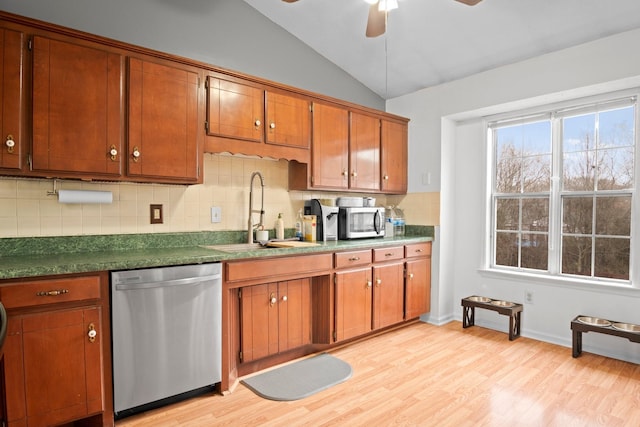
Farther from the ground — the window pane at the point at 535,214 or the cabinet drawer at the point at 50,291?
the window pane at the point at 535,214

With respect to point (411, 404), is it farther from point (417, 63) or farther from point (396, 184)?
point (417, 63)

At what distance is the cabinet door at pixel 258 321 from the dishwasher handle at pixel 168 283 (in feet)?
1.23

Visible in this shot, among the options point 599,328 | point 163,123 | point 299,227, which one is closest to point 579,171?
point 599,328

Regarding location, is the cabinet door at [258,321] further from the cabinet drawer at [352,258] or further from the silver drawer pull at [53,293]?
the silver drawer pull at [53,293]

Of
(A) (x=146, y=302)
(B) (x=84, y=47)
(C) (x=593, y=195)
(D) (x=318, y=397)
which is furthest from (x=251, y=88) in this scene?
(C) (x=593, y=195)

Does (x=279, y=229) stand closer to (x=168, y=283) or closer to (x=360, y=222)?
(x=360, y=222)

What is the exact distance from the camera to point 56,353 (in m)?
1.85

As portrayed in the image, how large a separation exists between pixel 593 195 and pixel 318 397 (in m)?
2.82

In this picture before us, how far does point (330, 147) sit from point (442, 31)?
1.34m

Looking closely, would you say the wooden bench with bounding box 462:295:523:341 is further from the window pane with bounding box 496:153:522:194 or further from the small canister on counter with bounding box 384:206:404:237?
the window pane with bounding box 496:153:522:194

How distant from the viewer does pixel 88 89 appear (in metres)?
2.18

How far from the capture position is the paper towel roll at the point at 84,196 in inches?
90.4

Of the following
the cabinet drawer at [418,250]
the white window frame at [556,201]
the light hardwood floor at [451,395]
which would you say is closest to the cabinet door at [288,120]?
the cabinet drawer at [418,250]

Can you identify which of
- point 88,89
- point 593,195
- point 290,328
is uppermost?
point 88,89
